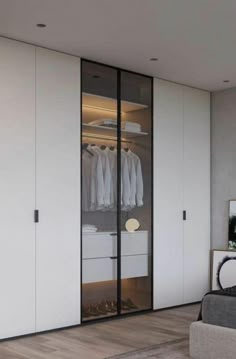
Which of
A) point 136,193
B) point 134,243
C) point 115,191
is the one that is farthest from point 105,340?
point 136,193

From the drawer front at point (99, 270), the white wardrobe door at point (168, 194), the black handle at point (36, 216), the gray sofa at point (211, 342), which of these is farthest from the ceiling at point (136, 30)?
the gray sofa at point (211, 342)

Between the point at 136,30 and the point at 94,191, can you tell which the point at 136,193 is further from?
the point at 136,30

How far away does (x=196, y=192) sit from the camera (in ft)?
20.3

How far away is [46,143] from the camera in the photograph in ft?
15.2

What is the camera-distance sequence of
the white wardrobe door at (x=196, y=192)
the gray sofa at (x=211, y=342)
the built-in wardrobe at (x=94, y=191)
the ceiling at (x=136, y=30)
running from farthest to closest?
the white wardrobe door at (x=196, y=192)
the built-in wardrobe at (x=94, y=191)
the ceiling at (x=136, y=30)
the gray sofa at (x=211, y=342)

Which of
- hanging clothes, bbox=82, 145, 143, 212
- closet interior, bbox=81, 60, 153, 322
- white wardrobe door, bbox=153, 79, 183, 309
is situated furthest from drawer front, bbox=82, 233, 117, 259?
white wardrobe door, bbox=153, 79, 183, 309

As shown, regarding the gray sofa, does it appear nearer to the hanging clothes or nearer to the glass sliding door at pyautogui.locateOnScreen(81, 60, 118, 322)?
the glass sliding door at pyautogui.locateOnScreen(81, 60, 118, 322)

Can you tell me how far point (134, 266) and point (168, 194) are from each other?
98cm

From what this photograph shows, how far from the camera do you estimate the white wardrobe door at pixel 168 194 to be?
223 inches

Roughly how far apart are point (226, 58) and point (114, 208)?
195 cm

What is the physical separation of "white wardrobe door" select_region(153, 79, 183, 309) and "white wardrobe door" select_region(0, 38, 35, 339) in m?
1.70

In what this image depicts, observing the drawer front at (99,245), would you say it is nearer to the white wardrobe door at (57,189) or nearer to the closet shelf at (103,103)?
the white wardrobe door at (57,189)

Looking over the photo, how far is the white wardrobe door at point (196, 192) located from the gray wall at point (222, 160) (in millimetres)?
81

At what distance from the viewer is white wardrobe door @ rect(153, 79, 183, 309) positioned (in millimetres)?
5660
